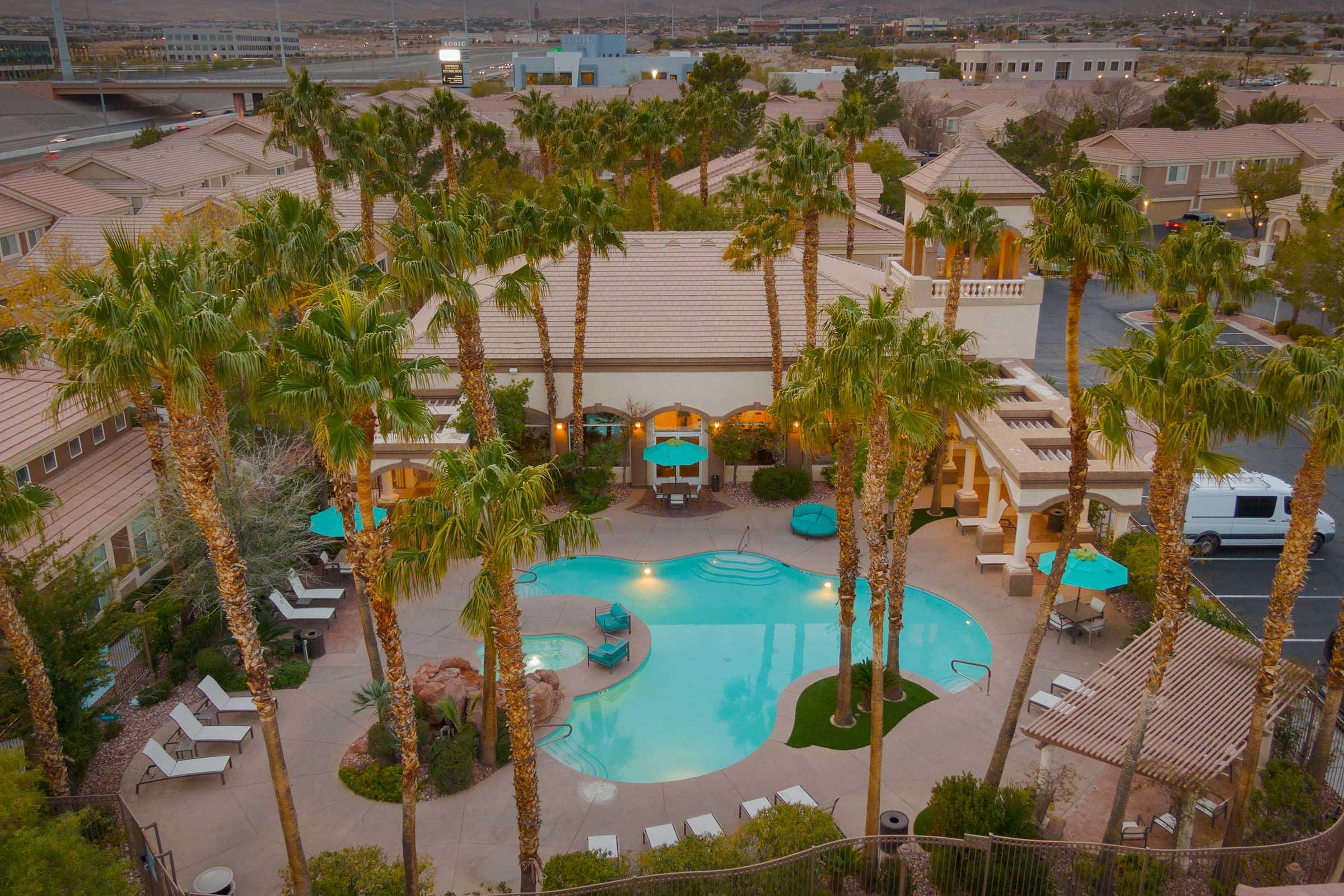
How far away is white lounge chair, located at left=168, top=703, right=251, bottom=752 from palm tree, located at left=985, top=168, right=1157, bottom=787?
1442 cm

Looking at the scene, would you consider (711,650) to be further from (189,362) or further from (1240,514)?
(1240,514)

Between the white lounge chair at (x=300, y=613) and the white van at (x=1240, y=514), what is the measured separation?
898 inches

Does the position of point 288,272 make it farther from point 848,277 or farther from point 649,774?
point 848,277

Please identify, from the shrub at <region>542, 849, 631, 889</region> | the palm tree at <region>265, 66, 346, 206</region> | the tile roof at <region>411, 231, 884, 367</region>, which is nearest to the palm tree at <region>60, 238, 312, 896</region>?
the shrub at <region>542, 849, 631, 889</region>

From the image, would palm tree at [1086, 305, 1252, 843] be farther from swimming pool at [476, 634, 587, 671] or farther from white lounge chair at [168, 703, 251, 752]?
white lounge chair at [168, 703, 251, 752]

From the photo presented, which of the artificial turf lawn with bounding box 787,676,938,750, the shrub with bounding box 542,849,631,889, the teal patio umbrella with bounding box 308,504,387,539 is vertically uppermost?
the teal patio umbrella with bounding box 308,504,387,539

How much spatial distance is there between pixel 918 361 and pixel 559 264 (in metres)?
21.3

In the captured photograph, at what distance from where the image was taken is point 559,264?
34.8 m

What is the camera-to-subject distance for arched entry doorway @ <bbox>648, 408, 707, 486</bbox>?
3222cm

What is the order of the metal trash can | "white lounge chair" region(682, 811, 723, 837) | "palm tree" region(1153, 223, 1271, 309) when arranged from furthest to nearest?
the metal trash can → "palm tree" region(1153, 223, 1271, 309) → "white lounge chair" region(682, 811, 723, 837)

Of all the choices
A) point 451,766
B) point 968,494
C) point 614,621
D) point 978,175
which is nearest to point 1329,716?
point 968,494

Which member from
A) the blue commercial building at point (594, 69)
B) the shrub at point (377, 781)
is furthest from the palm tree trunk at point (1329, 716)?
the blue commercial building at point (594, 69)

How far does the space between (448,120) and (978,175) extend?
2403 centimetres

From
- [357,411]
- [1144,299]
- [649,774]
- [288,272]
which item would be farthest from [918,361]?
[1144,299]
